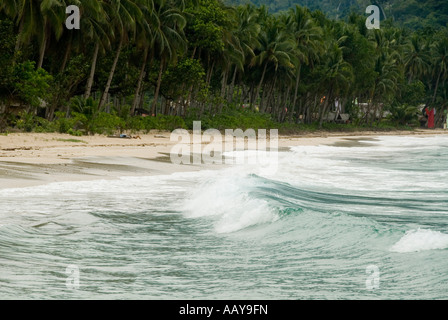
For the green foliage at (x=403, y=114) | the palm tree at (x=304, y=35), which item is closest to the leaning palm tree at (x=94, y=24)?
the palm tree at (x=304, y=35)

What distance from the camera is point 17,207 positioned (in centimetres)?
1000

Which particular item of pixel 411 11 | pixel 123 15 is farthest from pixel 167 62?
pixel 411 11

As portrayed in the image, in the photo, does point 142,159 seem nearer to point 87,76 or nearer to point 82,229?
point 82,229

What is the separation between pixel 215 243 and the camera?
27.4 ft

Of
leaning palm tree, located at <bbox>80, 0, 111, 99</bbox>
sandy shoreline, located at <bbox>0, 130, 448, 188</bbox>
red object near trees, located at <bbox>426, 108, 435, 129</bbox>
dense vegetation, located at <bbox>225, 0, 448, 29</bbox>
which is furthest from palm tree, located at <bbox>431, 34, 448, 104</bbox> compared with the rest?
sandy shoreline, located at <bbox>0, 130, 448, 188</bbox>

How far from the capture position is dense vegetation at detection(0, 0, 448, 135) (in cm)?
2661

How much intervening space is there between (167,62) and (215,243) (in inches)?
1247

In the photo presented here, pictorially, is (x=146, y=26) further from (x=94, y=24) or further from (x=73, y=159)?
(x=73, y=159)

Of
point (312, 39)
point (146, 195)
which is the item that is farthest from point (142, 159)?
point (312, 39)

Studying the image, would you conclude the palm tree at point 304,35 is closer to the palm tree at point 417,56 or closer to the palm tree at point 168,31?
the palm tree at point 168,31

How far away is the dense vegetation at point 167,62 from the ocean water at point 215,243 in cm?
1434

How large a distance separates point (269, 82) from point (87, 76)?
23391 mm

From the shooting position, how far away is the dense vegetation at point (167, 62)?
26.6 m

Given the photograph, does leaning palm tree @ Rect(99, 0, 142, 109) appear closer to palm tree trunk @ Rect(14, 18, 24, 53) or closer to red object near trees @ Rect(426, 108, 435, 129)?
palm tree trunk @ Rect(14, 18, 24, 53)
